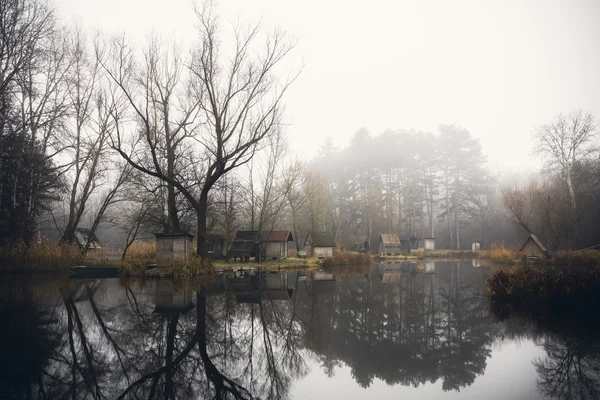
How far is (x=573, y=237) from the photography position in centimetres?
3716

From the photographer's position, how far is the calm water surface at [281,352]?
16.5 ft

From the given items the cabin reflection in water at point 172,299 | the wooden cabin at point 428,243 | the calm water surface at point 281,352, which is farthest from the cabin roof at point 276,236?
the calm water surface at point 281,352

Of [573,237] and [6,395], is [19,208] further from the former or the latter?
[573,237]

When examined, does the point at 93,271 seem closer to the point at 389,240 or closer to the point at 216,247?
the point at 216,247

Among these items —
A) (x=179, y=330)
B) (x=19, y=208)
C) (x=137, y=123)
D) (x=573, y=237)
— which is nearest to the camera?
(x=179, y=330)

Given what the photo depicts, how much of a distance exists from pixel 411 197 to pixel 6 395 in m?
64.3

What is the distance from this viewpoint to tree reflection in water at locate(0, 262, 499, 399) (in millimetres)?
5066

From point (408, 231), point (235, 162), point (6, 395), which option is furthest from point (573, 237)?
point (6, 395)

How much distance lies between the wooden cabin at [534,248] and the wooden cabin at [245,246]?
88.8 ft

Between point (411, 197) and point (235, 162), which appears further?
point (411, 197)

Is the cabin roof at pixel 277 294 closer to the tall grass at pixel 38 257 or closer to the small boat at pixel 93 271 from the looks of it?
the small boat at pixel 93 271

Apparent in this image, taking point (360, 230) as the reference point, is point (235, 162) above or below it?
above

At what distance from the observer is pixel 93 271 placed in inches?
845

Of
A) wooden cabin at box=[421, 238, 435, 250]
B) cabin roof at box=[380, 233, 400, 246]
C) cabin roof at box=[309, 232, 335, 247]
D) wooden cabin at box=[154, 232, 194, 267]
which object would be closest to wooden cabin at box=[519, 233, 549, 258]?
cabin roof at box=[380, 233, 400, 246]
